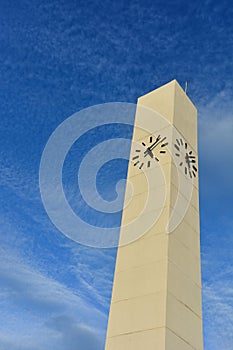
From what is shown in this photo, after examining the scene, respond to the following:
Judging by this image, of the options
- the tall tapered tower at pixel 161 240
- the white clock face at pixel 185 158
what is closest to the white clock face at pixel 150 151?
the tall tapered tower at pixel 161 240

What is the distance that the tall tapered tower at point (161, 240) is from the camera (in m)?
12.0

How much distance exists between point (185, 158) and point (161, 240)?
4.29 m

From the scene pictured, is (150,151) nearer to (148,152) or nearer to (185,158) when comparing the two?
(148,152)

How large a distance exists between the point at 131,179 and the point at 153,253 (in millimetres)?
3797

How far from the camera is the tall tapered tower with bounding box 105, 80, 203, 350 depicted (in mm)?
12047

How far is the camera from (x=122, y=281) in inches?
531

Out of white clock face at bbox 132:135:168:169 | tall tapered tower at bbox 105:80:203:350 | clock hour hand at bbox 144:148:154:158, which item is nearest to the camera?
tall tapered tower at bbox 105:80:203:350

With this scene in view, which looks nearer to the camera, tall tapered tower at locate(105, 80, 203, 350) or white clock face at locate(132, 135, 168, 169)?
tall tapered tower at locate(105, 80, 203, 350)

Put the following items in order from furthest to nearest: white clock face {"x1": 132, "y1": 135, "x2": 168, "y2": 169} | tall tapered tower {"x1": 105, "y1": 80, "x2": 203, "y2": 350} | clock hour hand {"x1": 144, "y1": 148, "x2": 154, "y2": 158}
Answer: clock hour hand {"x1": 144, "y1": 148, "x2": 154, "y2": 158}, white clock face {"x1": 132, "y1": 135, "x2": 168, "y2": 169}, tall tapered tower {"x1": 105, "y1": 80, "x2": 203, "y2": 350}

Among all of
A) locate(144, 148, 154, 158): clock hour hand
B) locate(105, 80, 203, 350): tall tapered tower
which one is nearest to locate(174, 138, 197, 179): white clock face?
locate(105, 80, 203, 350): tall tapered tower

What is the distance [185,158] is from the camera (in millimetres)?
16484

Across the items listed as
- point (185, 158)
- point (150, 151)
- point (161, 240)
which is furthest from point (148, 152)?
point (161, 240)

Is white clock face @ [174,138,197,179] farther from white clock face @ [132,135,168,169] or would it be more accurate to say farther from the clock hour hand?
the clock hour hand

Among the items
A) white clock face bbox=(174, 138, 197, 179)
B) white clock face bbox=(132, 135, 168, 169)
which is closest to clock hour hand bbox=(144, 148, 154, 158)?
white clock face bbox=(132, 135, 168, 169)
